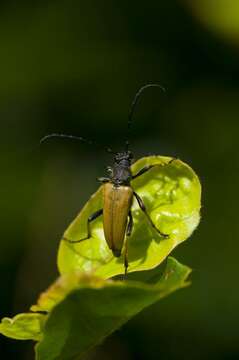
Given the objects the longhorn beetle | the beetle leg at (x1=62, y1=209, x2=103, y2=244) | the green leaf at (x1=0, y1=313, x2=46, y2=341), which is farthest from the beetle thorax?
the green leaf at (x1=0, y1=313, x2=46, y2=341)

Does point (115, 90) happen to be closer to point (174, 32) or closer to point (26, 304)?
point (174, 32)

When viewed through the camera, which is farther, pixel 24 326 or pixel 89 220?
pixel 89 220

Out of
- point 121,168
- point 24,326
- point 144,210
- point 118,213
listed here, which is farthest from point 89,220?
point 121,168

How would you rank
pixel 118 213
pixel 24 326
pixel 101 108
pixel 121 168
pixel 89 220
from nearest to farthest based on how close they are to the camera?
pixel 24 326 < pixel 89 220 < pixel 118 213 < pixel 121 168 < pixel 101 108

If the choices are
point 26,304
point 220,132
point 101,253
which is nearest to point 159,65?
point 220,132

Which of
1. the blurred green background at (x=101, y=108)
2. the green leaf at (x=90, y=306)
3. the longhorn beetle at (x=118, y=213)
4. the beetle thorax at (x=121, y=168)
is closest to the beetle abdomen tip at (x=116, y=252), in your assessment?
the longhorn beetle at (x=118, y=213)

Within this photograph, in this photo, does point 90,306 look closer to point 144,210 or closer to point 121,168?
point 144,210

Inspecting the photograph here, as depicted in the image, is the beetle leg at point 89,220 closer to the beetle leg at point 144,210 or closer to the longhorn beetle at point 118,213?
the longhorn beetle at point 118,213
